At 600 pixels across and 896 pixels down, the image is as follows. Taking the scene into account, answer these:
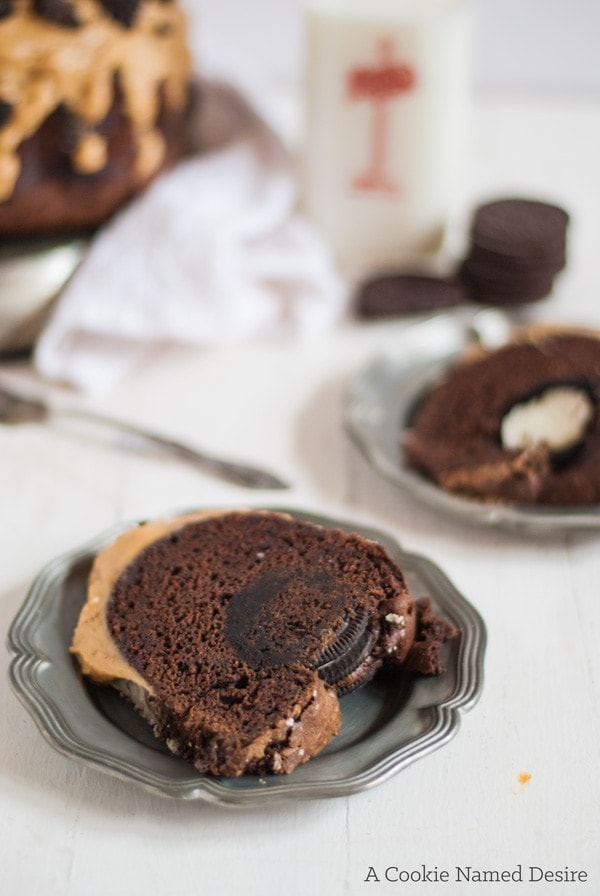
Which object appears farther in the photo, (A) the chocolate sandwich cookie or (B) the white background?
(B) the white background

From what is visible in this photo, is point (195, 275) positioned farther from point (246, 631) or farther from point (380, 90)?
point (246, 631)

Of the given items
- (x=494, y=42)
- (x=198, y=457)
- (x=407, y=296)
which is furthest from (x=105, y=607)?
(x=494, y=42)

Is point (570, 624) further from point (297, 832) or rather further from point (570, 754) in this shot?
point (297, 832)

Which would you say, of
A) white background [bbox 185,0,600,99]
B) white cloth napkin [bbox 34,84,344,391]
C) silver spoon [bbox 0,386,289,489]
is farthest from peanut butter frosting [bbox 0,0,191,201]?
white background [bbox 185,0,600,99]

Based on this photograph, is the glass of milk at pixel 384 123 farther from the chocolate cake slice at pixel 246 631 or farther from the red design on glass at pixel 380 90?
the chocolate cake slice at pixel 246 631

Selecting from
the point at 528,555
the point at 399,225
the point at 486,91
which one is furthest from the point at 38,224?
the point at 486,91

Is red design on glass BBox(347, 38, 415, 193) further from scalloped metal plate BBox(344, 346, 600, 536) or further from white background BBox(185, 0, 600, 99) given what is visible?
white background BBox(185, 0, 600, 99)
